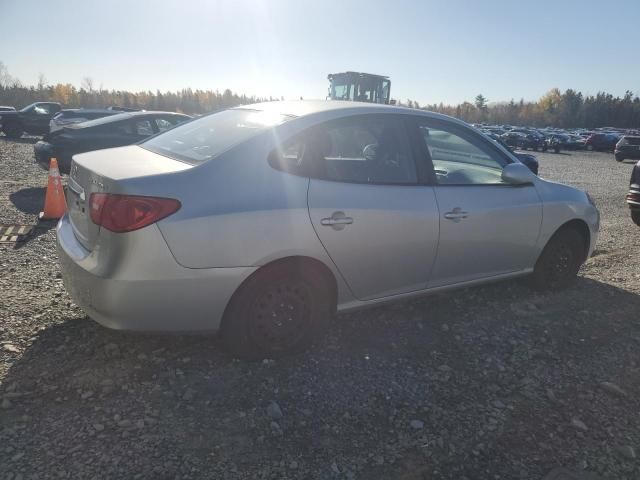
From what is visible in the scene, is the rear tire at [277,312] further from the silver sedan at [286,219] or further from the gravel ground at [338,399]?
the gravel ground at [338,399]

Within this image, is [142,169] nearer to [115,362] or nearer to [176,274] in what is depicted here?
[176,274]

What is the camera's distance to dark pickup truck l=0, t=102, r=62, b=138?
21859 millimetres

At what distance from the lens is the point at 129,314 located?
8.47 feet

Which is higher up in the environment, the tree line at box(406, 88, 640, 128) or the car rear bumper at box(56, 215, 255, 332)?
the tree line at box(406, 88, 640, 128)

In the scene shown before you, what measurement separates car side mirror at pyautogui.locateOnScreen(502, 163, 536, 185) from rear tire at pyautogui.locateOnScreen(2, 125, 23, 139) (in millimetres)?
24044

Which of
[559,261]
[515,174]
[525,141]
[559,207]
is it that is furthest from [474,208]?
[525,141]

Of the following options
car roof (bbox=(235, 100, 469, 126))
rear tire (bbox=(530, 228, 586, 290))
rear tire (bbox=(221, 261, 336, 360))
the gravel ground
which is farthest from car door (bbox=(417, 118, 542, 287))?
rear tire (bbox=(221, 261, 336, 360))

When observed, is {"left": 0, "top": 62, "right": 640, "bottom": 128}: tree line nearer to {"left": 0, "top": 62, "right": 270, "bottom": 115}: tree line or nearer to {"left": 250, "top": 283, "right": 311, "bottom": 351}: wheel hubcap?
{"left": 0, "top": 62, "right": 270, "bottom": 115}: tree line

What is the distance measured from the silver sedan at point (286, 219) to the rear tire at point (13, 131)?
22.6 meters

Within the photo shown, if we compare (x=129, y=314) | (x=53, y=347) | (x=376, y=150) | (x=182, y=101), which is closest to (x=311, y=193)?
(x=376, y=150)

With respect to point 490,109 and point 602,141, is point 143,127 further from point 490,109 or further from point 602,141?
point 490,109

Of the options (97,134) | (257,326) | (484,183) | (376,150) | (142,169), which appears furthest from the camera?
(97,134)

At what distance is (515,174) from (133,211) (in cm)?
279

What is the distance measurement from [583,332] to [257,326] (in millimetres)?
2529
